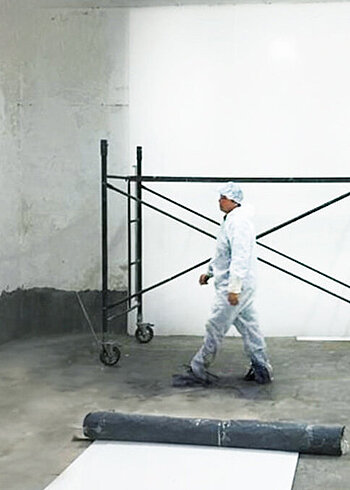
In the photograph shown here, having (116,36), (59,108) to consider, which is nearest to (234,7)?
(116,36)

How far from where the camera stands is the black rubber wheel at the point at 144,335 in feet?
22.0

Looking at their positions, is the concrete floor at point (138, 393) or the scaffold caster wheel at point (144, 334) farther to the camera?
the scaffold caster wheel at point (144, 334)

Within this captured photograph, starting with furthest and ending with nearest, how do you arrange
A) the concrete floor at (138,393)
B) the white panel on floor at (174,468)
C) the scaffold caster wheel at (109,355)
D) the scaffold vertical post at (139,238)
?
the scaffold vertical post at (139,238), the scaffold caster wheel at (109,355), the concrete floor at (138,393), the white panel on floor at (174,468)

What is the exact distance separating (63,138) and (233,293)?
265 centimetres

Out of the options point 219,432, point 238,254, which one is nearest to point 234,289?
point 238,254

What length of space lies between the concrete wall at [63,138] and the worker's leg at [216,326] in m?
1.86

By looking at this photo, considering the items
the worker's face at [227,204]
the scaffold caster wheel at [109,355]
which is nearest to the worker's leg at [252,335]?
the worker's face at [227,204]

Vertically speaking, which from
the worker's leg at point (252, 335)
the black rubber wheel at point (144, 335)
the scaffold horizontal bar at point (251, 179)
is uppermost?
the scaffold horizontal bar at point (251, 179)

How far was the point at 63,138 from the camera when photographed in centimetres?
706

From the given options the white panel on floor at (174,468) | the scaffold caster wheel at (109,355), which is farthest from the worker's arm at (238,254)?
the white panel on floor at (174,468)

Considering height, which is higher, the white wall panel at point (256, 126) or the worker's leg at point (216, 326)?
the white wall panel at point (256, 126)

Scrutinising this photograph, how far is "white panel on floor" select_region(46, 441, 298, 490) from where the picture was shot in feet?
11.8

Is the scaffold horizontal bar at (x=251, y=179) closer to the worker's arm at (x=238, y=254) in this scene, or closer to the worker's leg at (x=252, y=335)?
the worker's arm at (x=238, y=254)

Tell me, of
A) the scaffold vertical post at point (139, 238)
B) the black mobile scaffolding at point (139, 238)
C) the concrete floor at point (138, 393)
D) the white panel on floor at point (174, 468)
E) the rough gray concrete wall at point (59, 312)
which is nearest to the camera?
the white panel on floor at point (174, 468)
